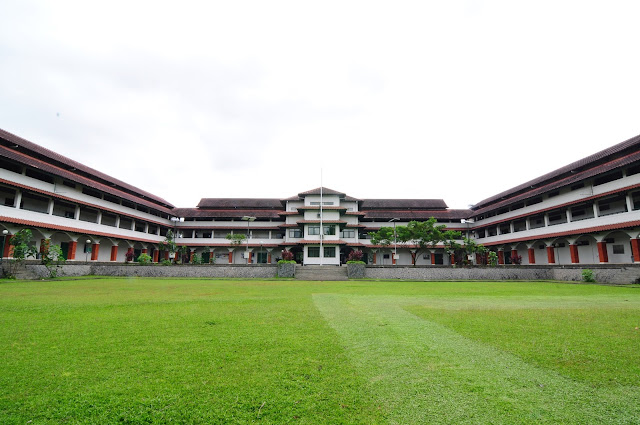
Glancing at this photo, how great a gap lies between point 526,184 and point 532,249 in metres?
7.38

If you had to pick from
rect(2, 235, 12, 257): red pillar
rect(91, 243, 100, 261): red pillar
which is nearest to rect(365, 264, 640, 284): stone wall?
rect(91, 243, 100, 261): red pillar

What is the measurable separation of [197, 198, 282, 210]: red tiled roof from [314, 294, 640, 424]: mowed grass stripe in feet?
135

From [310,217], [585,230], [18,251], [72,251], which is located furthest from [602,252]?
[72,251]

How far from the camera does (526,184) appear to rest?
118ft

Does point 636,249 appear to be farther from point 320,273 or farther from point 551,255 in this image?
point 320,273

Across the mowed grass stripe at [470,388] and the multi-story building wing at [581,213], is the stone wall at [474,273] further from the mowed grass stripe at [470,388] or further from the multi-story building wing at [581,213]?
the mowed grass stripe at [470,388]

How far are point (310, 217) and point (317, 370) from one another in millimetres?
34217

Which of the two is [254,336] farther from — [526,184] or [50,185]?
[526,184]

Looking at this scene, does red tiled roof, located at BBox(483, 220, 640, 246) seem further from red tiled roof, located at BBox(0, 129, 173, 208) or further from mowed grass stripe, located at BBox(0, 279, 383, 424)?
red tiled roof, located at BBox(0, 129, 173, 208)

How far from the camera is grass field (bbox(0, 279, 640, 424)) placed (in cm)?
264

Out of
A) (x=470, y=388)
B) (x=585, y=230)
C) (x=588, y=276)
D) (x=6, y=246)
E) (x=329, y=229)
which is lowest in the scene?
(x=588, y=276)

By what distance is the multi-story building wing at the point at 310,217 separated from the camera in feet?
78.7

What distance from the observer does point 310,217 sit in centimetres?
3778

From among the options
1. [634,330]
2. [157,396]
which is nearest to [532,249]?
[634,330]
